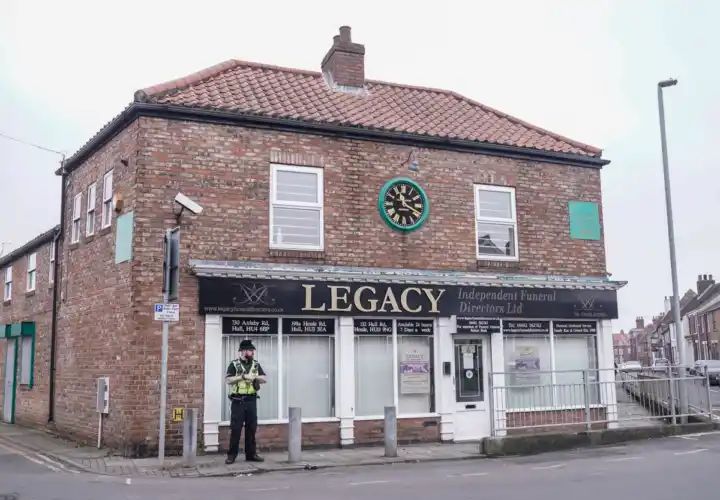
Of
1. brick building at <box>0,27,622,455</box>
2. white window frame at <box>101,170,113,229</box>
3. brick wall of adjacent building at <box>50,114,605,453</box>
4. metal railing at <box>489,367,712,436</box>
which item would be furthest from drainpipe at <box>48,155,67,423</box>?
metal railing at <box>489,367,712,436</box>

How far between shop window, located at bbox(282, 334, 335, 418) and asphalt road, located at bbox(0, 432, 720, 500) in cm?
272

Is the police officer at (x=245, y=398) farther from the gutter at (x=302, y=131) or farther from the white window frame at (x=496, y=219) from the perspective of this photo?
the white window frame at (x=496, y=219)

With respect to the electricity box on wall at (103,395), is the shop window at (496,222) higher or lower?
higher

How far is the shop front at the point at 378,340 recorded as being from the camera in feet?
43.9

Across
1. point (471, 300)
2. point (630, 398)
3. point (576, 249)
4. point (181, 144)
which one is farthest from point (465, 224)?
point (181, 144)

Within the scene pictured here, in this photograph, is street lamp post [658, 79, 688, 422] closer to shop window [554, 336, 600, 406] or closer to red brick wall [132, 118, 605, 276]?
red brick wall [132, 118, 605, 276]

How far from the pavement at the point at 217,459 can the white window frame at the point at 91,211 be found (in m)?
4.40

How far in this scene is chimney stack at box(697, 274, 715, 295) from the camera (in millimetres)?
78938

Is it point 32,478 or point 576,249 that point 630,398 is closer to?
point 576,249

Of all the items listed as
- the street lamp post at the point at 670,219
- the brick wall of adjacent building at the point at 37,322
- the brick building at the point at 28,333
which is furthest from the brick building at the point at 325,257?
the street lamp post at the point at 670,219

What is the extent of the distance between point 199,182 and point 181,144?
2.47 ft

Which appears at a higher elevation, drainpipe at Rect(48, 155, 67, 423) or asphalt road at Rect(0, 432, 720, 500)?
drainpipe at Rect(48, 155, 67, 423)

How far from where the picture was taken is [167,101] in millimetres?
13438

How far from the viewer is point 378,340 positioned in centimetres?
1468
